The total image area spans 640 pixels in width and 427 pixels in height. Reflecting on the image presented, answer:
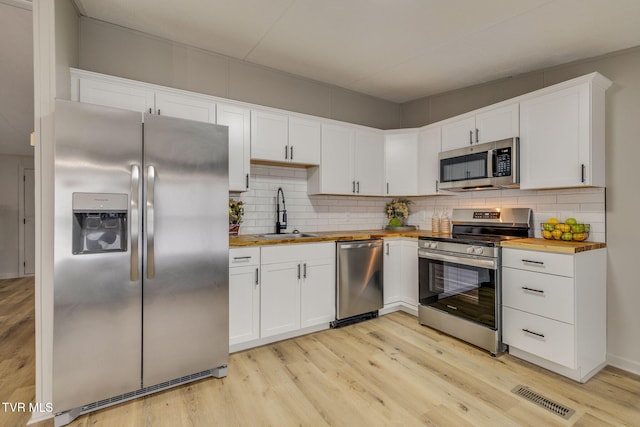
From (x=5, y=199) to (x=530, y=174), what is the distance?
27.9 ft

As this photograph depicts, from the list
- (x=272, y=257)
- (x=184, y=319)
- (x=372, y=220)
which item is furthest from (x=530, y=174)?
(x=184, y=319)

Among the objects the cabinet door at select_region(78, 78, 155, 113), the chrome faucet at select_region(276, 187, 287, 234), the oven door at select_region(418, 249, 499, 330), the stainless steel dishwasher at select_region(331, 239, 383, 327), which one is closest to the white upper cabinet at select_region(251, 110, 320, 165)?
the chrome faucet at select_region(276, 187, 287, 234)

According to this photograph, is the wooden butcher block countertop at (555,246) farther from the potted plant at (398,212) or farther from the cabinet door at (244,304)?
the cabinet door at (244,304)

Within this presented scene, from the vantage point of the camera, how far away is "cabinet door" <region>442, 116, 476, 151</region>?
10.6 feet

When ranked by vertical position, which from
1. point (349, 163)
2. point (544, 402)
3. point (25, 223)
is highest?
point (349, 163)

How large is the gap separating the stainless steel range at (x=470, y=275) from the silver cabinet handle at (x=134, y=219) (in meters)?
2.57

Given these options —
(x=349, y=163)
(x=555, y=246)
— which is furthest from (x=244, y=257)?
(x=555, y=246)

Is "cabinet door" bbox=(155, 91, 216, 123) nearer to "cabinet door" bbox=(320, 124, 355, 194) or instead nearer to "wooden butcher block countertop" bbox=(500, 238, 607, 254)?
"cabinet door" bbox=(320, 124, 355, 194)

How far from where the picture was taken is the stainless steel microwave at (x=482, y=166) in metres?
2.86

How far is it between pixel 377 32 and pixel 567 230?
228 centimetres

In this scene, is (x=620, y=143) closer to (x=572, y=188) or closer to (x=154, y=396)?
(x=572, y=188)

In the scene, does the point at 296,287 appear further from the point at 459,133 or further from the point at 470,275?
the point at 459,133

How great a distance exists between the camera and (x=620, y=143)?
8.33 feet

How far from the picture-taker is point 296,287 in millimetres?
2916
